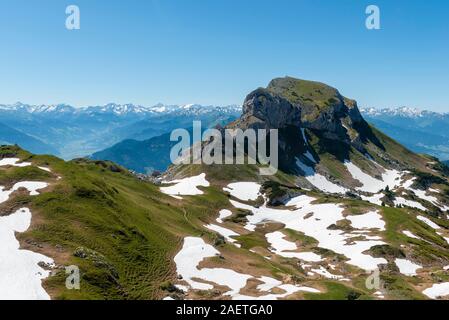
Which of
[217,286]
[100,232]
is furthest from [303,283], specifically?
[100,232]

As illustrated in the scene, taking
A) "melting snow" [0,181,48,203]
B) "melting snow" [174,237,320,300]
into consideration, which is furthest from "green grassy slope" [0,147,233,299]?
"melting snow" [174,237,320,300]

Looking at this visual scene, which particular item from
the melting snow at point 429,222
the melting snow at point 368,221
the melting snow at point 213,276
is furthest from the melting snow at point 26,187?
the melting snow at point 429,222

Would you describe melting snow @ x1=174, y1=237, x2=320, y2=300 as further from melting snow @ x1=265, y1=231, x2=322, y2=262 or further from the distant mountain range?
melting snow @ x1=265, y1=231, x2=322, y2=262

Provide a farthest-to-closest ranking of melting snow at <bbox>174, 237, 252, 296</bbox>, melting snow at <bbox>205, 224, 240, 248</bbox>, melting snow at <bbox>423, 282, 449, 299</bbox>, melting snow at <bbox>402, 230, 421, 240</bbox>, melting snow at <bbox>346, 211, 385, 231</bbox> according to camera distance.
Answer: melting snow at <bbox>346, 211, 385, 231</bbox>, melting snow at <bbox>205, 224, 240, 248</bbox>, melting snow at <bbox>402, 230, 421, 240</bbox>, melting snow at <bbox>174, 237, 252, 296</bbox>, melting snow at <bbox>423, 282, 449, 299</bbox>

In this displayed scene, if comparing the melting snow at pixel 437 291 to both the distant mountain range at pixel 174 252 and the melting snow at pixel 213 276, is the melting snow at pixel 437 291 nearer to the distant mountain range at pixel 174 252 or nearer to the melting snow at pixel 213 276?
the distant mountain range at pixel 174 252

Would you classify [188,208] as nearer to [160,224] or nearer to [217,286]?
[160,224]

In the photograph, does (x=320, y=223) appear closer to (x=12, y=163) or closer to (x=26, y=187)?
(x=26, y=187)

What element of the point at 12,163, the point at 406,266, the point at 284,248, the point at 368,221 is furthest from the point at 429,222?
the point at 12,163
